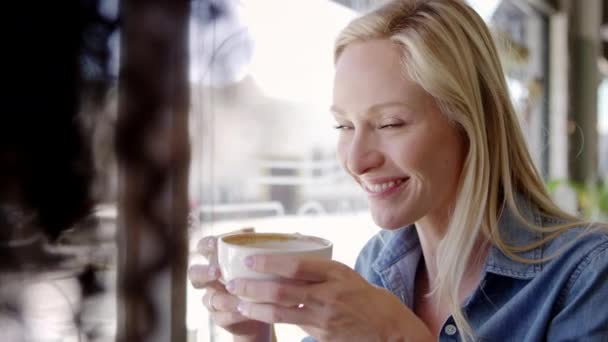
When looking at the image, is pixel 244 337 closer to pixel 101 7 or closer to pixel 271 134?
pixel 101 7

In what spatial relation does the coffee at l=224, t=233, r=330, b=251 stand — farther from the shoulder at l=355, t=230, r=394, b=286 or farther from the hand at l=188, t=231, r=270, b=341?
the shoulder at l=355, t=230, r=394, b=286

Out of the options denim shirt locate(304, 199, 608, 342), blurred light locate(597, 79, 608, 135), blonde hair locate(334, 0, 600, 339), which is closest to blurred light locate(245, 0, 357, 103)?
blonde hair locate(334, 0, 600, 339)

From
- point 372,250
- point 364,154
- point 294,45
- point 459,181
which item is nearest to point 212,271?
point 364,154

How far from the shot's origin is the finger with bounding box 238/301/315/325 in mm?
657

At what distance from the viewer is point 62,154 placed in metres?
0.97

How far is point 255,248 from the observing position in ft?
2.19

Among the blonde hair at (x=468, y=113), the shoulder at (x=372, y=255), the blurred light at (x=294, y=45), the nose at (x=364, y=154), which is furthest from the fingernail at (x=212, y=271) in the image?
the blurred light at (x=294, y=45)

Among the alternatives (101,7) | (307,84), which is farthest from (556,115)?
(101,7)

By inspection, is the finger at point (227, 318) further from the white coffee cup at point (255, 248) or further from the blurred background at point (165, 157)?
the blurred background at point (165, 157)

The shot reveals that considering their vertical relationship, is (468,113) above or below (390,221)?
above

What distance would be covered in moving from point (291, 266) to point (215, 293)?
0.78 feet

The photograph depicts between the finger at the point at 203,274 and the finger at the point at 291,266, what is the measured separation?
14 centimetres

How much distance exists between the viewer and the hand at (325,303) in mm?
642

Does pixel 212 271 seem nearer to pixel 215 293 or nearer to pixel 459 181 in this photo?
pixel 215 293
